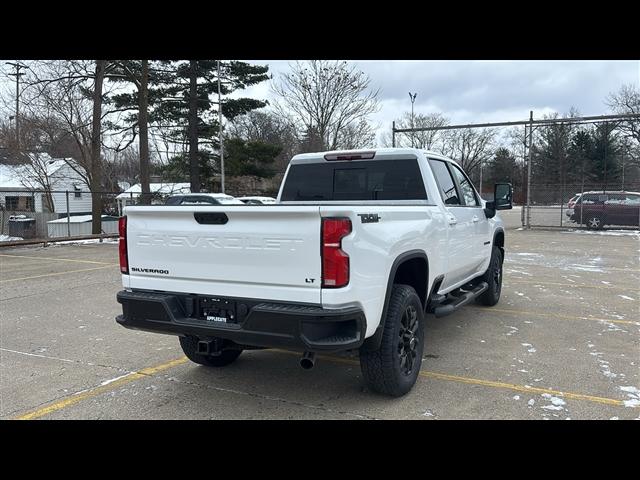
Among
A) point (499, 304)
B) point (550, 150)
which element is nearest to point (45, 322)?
point (499, 304)

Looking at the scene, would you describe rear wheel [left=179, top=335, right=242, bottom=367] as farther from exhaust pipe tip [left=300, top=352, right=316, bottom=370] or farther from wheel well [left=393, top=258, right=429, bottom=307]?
wheel well [left=393, top=258, right=429, bottom=307]

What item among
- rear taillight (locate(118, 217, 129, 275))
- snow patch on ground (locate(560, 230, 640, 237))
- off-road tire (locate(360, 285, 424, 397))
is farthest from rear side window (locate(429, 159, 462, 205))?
snow patch on ground (locate(560, 230, 640, 237))

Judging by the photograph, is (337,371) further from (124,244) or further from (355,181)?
(124,244)

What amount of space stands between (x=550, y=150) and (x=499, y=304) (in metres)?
52.6

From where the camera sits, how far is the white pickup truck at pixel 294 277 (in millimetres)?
3219

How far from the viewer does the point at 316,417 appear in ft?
12.1

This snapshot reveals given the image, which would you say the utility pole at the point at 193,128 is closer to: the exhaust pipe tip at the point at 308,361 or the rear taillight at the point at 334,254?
the exhaust pipe tip at the point at 308,361

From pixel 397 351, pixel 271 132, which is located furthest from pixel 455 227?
pixel 271 132

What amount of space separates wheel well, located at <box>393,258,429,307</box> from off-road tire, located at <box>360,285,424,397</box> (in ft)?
0.58

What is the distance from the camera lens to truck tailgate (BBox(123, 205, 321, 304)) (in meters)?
3.25

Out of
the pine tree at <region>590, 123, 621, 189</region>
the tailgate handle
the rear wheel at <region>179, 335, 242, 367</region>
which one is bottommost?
the rear wheel at <region>179, 335, 242, 367</region>

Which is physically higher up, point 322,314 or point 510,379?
point 322,314

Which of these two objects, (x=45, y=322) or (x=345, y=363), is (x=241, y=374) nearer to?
(x=345, y=363)

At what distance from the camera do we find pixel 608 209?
69.0 feet
